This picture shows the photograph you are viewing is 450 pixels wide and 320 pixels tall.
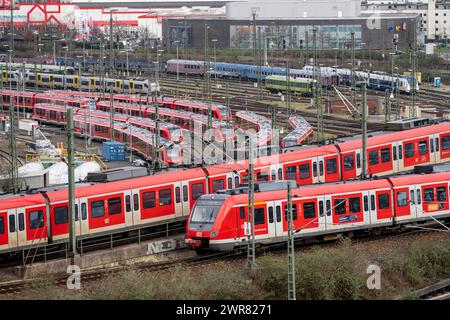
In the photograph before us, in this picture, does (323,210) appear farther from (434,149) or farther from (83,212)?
(434,149)

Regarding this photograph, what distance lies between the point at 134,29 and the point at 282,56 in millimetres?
33977

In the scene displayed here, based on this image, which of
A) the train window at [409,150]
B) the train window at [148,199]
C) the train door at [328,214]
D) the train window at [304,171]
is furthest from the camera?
the train window at [409,150]

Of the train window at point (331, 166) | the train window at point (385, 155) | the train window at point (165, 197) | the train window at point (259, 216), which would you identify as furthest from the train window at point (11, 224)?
the train window at point (385, 155)

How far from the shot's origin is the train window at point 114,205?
2756cm

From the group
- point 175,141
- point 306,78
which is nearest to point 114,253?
point 175,141

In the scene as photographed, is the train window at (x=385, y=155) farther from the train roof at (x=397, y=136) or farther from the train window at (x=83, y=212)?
the train window at (x=83, y=212)

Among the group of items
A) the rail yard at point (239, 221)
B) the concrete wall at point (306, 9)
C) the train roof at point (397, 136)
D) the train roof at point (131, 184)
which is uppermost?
the concrete wall at point (306, 9)

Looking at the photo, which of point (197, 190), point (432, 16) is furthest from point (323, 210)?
point (432, 16)

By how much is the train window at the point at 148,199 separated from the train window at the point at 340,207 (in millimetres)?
4809

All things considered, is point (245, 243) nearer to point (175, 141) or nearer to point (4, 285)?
point (4, 285)

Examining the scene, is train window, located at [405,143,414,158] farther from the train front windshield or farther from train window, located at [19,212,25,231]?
train window, located at [19,212,25,231]

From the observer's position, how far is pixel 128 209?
27984 mm

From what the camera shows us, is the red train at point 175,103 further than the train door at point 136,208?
Yes

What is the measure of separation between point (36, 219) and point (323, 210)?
288 inches
